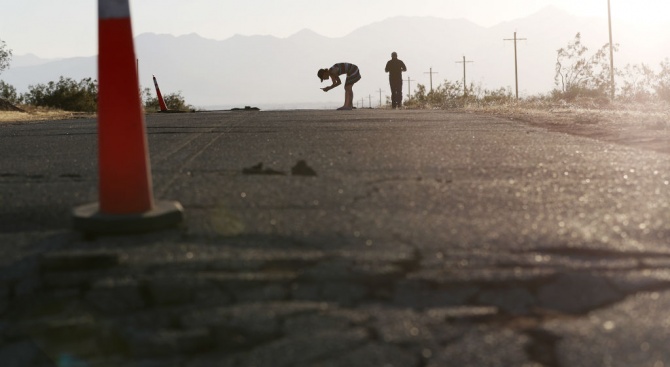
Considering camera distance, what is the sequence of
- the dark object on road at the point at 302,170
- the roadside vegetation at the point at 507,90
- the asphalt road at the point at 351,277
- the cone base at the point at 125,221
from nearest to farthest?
the asphalt road at the point at 351,277 → the cone base at the point at 125,221 → the dark object on road at the point at 302,170 → the roadside vegetation at the point at 507,90

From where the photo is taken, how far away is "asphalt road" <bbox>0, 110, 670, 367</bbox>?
295 cm

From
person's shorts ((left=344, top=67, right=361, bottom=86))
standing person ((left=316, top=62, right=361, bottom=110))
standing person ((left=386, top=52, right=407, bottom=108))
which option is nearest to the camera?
standing person ((left=316, top=62, right=361, bottom=110))

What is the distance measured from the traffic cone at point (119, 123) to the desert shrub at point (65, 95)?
3733 cm

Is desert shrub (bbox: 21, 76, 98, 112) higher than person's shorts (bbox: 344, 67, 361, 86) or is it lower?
higher

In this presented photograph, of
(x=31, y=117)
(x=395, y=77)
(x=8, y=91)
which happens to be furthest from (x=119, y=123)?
(x=8, y=91)

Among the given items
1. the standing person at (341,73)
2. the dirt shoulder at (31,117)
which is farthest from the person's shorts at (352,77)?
the dirt shoulder at (31,117)

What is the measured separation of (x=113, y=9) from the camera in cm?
446

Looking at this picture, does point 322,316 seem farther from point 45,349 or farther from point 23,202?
point 23,202

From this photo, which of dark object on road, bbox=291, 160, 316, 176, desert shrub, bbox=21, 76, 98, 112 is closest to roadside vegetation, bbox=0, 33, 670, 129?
desert shrub, bbox=21, 76, 98, 112

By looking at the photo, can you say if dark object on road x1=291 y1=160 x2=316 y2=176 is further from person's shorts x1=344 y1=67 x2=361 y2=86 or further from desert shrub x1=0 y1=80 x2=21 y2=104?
desert shrub x1=0 y1=80 x2=21 y2=104

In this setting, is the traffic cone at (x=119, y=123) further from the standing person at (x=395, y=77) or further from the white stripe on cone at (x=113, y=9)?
the standing person at (x=395, y=77)

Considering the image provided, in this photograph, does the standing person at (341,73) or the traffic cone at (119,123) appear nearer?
the traffic cone at (119,123)

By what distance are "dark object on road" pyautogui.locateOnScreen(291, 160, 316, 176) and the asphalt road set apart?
1.57ft

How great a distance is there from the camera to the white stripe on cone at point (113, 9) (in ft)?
14.6
